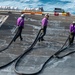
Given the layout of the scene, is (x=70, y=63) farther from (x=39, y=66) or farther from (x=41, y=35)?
(x=41, y=35)

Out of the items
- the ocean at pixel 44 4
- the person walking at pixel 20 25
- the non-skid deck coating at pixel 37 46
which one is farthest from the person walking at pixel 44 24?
the ocean at pixel 44 4

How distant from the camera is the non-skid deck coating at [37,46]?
1719 centimetres

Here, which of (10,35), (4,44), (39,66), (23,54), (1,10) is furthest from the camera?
(1,10)

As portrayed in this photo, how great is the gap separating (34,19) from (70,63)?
32.3ft

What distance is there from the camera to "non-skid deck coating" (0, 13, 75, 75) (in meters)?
17.2

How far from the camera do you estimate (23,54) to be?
1892 centimetres

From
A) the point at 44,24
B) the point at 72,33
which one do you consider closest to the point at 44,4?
the point at 44,24

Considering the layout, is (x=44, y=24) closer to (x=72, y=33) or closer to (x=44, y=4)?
(x=72, y=33)

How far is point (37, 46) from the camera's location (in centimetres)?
2064

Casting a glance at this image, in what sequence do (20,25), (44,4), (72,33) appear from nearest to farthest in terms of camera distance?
(72,33) → (20,25) → (44,4)

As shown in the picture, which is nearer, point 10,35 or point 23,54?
point 23,54

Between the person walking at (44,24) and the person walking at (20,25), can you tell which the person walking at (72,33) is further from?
the person walking at (20,25)

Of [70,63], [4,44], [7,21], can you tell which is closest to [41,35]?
[4,44]

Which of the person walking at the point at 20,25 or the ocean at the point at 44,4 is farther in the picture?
the ocean at the point at 44,4
